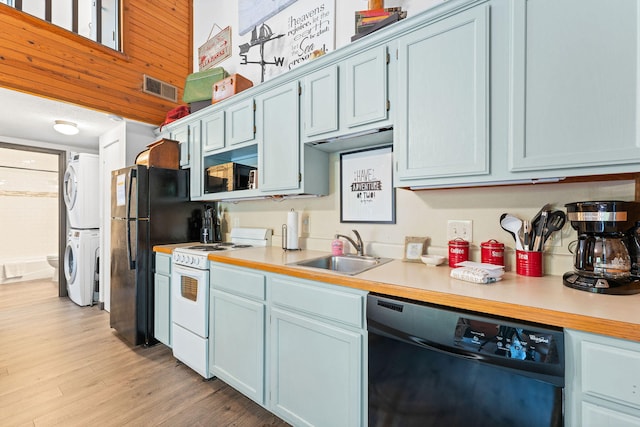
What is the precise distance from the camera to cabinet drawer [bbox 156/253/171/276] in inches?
94.6

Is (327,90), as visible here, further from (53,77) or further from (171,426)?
(53,77)

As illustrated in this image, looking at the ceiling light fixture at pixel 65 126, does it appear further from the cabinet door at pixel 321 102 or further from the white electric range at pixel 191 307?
the cabinet door at pixel 321 102

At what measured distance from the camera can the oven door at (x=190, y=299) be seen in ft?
6.54

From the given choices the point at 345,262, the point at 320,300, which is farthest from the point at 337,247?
the point at 320,300

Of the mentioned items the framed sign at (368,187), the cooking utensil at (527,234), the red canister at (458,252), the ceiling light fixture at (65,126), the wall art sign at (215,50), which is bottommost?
the red canister at (458,252)

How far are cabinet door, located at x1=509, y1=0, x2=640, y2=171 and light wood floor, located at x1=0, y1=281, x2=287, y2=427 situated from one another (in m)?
1.97

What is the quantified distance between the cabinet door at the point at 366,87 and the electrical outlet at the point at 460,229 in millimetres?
724

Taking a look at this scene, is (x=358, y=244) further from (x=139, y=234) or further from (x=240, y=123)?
(x=139, y=234)

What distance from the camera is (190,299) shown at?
2.14 m

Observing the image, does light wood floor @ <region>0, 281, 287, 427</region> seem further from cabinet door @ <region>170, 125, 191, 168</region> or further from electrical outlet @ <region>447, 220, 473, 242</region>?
cabinet door @ <region>170, 125, 191, 168</region>

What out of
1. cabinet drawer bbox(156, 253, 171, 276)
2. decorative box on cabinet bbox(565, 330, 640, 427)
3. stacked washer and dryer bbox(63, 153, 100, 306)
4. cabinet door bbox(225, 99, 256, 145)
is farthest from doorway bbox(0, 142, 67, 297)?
decorative box on cabinet bbox(565, 330, 640, 427)

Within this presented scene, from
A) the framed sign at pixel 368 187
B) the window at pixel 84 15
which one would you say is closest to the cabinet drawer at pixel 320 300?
the framed sign at pixel 368 187

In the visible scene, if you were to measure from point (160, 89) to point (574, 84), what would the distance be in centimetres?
385

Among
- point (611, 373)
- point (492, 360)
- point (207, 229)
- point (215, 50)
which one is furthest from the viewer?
point (215, 50)
